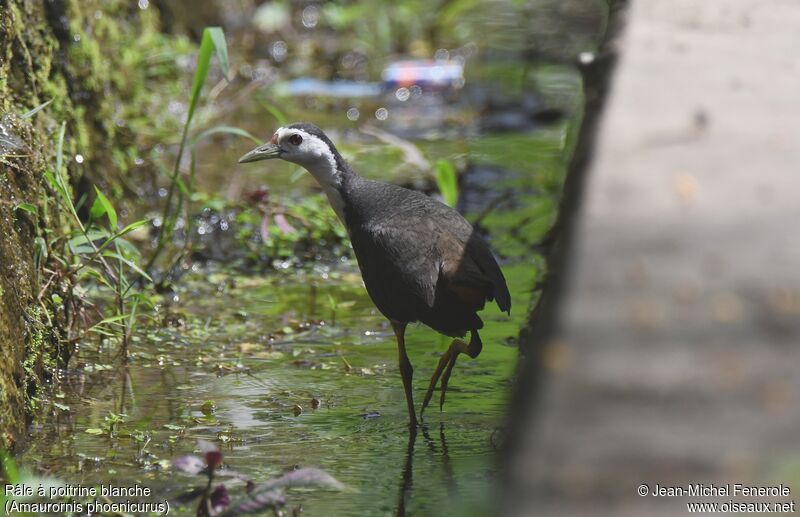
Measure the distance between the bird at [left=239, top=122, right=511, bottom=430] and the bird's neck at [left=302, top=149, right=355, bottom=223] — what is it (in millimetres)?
150

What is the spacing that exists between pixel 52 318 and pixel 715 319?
268cm

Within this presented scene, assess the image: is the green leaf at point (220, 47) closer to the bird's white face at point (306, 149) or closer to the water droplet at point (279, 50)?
the bird's white face at point (306, 149)

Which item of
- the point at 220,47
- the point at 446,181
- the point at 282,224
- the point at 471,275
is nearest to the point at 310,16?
the point at 446,181

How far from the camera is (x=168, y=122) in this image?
6.55m

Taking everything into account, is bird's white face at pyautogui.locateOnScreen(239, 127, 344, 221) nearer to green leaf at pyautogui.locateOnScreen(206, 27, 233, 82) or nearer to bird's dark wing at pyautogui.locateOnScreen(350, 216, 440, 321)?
green leaf at pyautogui.locateOnScreen(206, 27, 233, 82)

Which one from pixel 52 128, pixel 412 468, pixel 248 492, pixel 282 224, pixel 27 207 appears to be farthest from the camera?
pixel 282 224

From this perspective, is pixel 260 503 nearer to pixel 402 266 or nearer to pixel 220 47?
pixel 402 266

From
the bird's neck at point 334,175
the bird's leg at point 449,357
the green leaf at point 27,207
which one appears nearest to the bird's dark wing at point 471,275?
the bird's leg at point 449,357

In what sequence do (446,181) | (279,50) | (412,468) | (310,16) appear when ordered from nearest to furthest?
(412,468)
(446,181)
(279,50)
(310,16)

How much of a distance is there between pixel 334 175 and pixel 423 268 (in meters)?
→ 0.74

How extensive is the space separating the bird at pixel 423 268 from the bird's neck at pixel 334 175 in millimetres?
150

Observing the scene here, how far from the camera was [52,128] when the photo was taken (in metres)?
4.80

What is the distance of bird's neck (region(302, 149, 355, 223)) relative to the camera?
4195mm

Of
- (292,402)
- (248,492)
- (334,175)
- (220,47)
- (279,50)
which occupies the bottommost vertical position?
(279,50)
